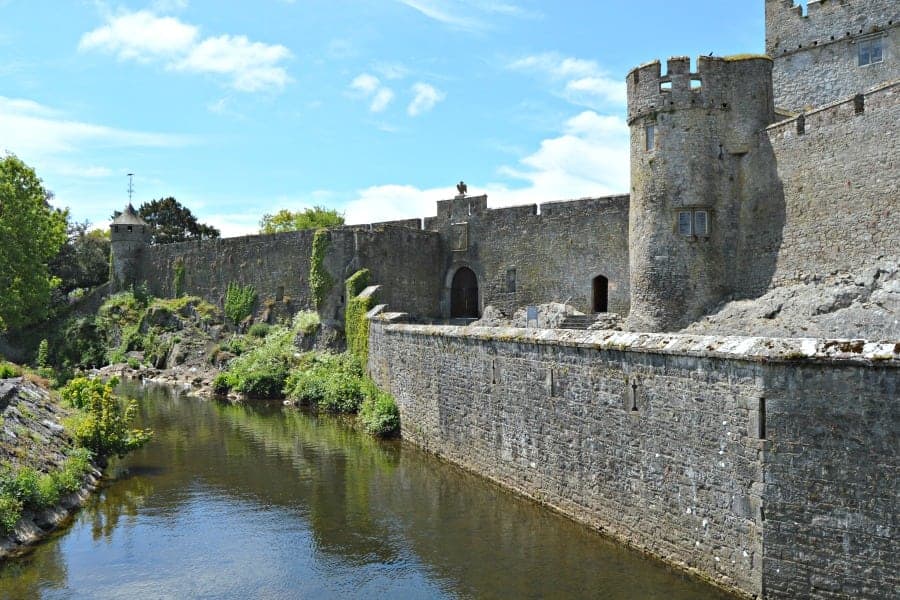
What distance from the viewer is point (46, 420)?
54.6 feet

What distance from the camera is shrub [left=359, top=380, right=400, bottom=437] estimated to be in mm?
20203

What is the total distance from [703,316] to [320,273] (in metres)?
15.1

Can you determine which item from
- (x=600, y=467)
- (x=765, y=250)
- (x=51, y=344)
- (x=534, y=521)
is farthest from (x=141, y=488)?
(x=51, y=344)

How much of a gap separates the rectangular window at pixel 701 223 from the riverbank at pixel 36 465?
624 inches

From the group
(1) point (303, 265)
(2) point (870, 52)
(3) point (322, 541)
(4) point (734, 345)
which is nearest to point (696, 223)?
(2) point (870, 52)

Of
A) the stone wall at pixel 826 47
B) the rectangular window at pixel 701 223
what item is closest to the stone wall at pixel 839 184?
the rectangular window at pixel 701 223

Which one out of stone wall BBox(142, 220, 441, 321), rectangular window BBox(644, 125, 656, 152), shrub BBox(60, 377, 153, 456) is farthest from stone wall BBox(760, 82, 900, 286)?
shrub BBox(60, 377, 153, 456)

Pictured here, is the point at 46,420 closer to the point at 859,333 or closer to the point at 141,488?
the point at 141,488

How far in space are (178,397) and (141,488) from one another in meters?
13.7

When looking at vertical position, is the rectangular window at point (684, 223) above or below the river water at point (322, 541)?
above

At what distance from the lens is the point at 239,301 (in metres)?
36.9

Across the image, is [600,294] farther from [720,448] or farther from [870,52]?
[720,448]

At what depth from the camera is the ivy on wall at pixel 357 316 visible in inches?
1013

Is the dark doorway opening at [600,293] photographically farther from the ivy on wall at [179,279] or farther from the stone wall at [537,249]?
the ivy on wall at [179,279]
